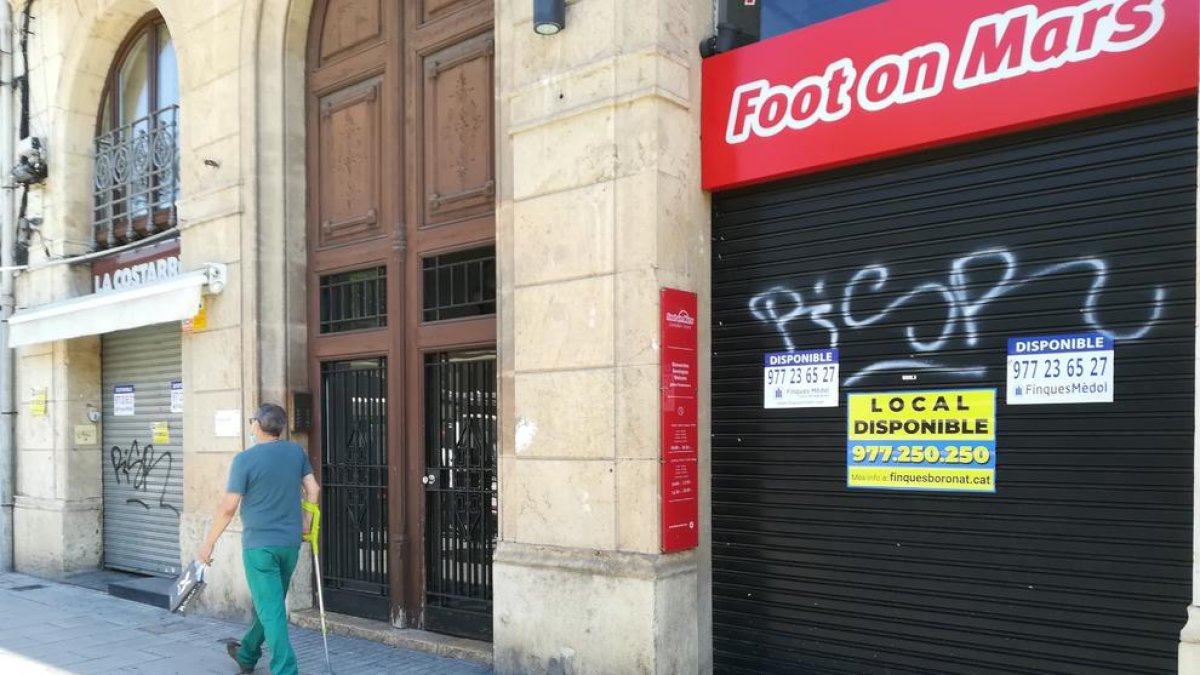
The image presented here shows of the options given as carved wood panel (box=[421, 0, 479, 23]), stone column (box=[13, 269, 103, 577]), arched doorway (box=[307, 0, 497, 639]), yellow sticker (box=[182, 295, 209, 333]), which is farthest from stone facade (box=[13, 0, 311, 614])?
stone column (box=[13, 269, 103, 577])

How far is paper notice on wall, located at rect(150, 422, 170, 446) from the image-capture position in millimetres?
10422

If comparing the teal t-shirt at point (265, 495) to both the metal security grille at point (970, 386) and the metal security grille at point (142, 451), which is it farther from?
the metal security grille at point (142, 451)

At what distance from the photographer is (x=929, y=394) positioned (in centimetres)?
516

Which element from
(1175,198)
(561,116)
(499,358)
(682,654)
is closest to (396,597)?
(499,358)

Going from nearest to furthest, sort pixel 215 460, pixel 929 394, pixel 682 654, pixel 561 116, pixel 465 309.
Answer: pixel 929 394 → pixel 682 654 → pixel 561 116 → pixel 465 309 → pixel 215 460

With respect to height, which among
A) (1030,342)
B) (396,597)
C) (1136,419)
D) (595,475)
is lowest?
(396,597)

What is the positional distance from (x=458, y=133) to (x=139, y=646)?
4.82m

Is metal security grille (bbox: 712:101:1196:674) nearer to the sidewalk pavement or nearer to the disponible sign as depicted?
the disponible sign

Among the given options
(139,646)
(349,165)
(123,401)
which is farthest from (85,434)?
(349,165)

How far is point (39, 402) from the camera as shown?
37.1ft

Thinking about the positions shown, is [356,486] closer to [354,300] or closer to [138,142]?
[354,300]

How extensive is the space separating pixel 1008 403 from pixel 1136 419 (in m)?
0.58

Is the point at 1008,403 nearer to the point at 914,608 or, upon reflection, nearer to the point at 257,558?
the point at 914,608

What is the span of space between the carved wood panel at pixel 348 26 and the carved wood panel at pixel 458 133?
0.84 m
